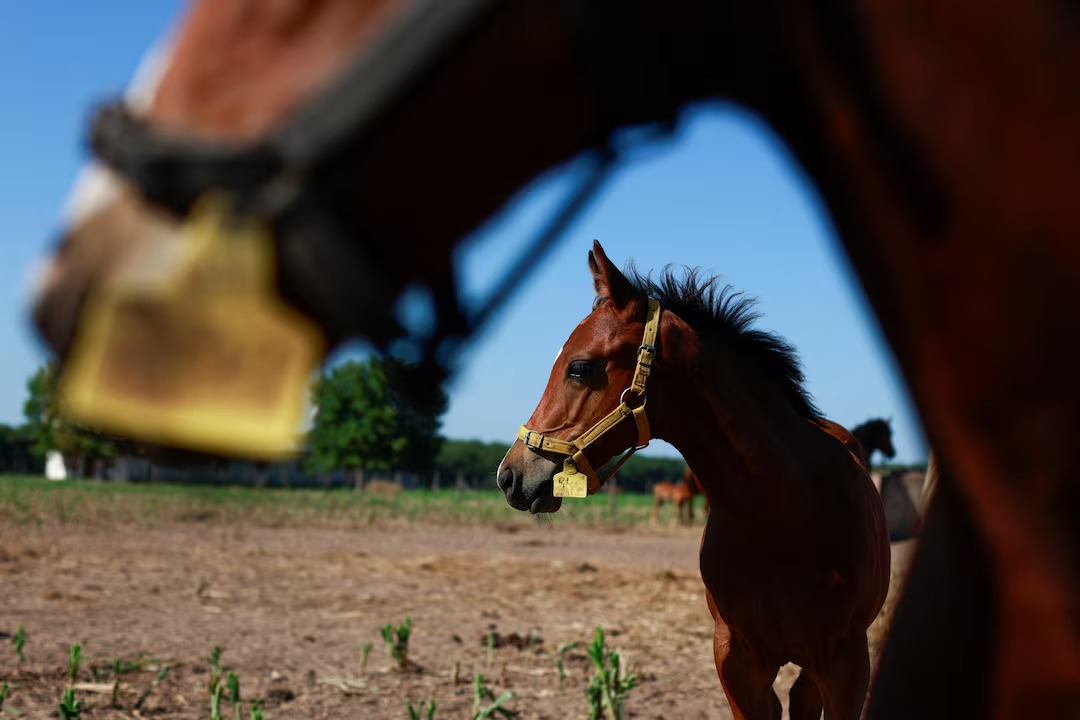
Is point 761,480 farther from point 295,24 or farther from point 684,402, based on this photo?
point 295,24

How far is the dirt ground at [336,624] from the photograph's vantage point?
6.35 m

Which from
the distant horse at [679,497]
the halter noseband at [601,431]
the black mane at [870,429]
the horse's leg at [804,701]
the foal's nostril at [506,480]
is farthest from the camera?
the distant horse at [679,497]

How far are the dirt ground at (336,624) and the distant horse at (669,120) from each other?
1.35 metres

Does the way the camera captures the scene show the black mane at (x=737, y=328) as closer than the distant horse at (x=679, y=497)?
Yes

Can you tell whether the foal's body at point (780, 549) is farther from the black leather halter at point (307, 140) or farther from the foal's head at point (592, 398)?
the black leather halter at point (307, 140)

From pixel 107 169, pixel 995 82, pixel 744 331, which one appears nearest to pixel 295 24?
pixel 107 169

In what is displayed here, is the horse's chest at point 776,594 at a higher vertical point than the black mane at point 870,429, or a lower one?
lower

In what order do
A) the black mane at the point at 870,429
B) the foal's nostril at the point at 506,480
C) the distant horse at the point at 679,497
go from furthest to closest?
the distant horse at the point at 679,497
the black mane at the point at 870,429
the foal's nostril at the point at 506,480

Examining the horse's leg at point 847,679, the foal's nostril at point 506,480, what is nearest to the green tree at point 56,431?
the foal's nostril at point 506,480

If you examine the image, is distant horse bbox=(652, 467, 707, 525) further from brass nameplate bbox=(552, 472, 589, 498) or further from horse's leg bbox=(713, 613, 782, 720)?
brass nameplate bbox=(552, 472, 589, 498)

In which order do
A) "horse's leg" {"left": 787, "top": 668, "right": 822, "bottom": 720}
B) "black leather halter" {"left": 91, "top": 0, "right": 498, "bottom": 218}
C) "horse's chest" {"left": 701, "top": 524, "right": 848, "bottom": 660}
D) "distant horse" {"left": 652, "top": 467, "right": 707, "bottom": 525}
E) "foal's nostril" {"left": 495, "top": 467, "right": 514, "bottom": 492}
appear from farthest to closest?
"distant horse" {"left": 652, "top": 467, "right": 707, "bottom": 525} → "horse's leg" {"left": 787, "top": 668, "right": 822, "bottom": 720} → "foal's nostril" {"left": 495, "top": 467, "right": 514, "bottom": 492} → "horse's chest" {"left": 701, "top": 524, "right": 848, "bottom": 660} → "black leather halter" {"left": 91, "top": 0, "right": 498, "bottom": 218}

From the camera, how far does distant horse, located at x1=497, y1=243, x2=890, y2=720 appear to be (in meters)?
3.32

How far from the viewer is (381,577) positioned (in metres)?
13.0

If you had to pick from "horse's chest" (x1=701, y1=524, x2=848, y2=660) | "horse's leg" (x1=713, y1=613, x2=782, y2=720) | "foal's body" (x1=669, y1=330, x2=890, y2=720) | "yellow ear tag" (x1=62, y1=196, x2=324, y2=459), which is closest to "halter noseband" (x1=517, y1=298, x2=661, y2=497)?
"foal's body" (x1=669, y1=330, x2=890, y2=720)
